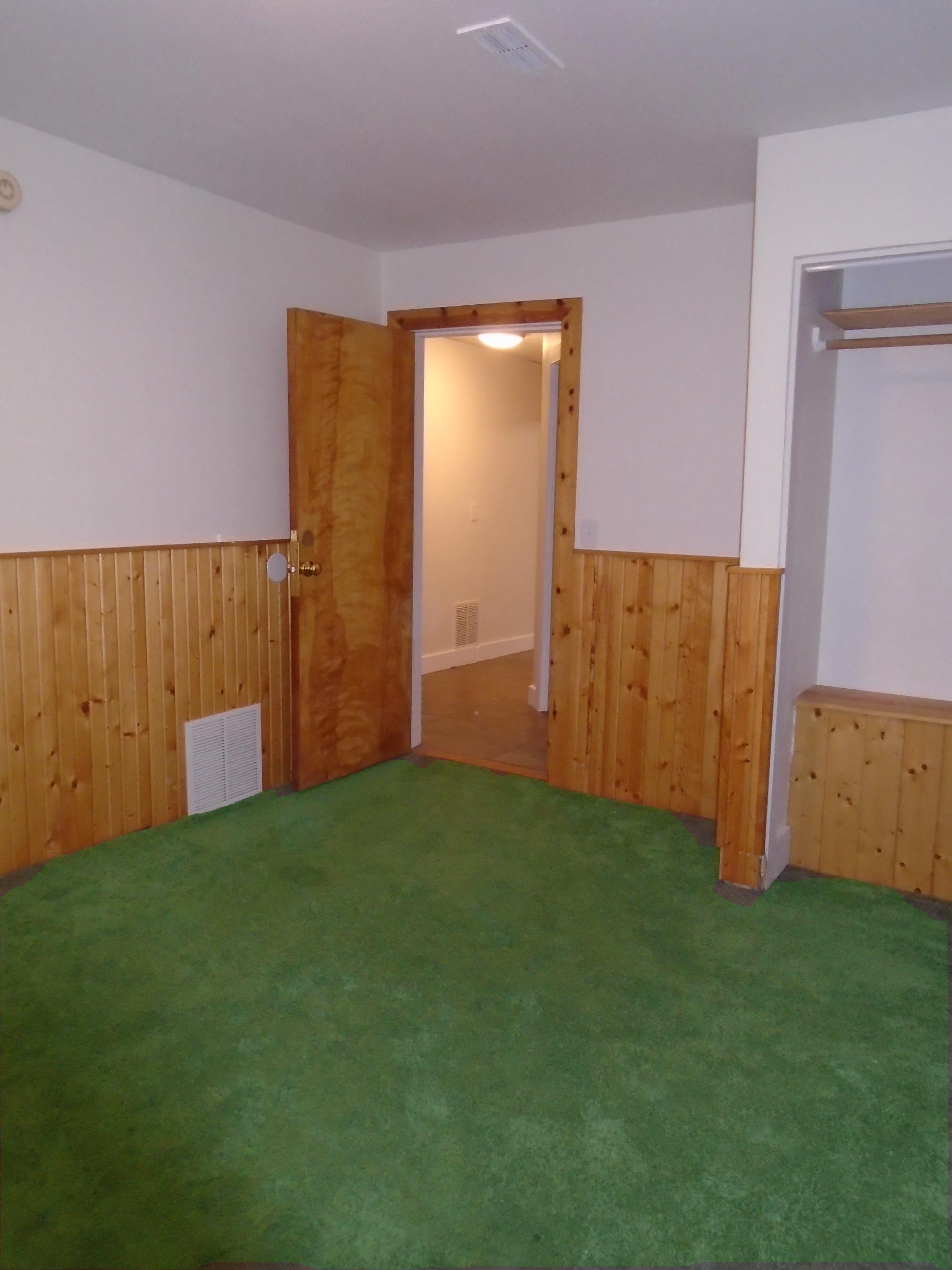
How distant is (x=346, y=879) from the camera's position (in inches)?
127

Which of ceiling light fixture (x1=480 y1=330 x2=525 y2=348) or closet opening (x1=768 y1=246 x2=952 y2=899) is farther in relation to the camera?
ceiling light fixture (x1=480 y1=330 x2=525 y2=348)

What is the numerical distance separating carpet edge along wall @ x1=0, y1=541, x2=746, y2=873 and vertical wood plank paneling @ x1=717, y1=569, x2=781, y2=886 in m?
0.64

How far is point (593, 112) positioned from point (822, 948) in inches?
102

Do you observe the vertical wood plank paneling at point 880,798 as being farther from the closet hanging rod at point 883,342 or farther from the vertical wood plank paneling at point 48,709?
the vertical wood plank paneling at point 48,709

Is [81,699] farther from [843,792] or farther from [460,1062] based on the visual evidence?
[843,792]

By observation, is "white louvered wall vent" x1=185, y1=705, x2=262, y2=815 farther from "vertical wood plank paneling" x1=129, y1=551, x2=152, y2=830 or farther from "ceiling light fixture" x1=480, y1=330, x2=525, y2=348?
"ceiling light fixture" x1=480, y1=330, x2=525, y2=348

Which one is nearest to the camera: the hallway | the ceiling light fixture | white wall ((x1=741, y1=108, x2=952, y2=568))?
white wall ((x1=741, y1=108, x2=952, y2=568))

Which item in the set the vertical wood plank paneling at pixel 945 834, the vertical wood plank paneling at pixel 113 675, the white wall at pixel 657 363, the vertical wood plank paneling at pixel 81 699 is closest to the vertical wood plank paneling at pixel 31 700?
the vertical wood plank paneling at pixel 113 675

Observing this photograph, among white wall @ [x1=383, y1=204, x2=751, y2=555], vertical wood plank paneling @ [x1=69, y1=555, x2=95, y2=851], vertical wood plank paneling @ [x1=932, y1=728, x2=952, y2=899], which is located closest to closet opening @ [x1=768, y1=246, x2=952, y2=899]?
vertical wood plank paneling @ [x1=932, y1=728, x2=952, y2=899]

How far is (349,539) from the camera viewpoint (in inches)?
167

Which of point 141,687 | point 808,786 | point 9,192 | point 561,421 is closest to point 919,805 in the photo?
point 808,786

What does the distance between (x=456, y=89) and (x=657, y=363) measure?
4.97ft

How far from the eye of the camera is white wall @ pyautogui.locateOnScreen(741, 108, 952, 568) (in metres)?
2.78

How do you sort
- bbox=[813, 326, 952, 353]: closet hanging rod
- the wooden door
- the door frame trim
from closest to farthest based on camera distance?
bbox=[813, 326, 952, 353]: closet hanging rod → the wooden door → the door frame trim
